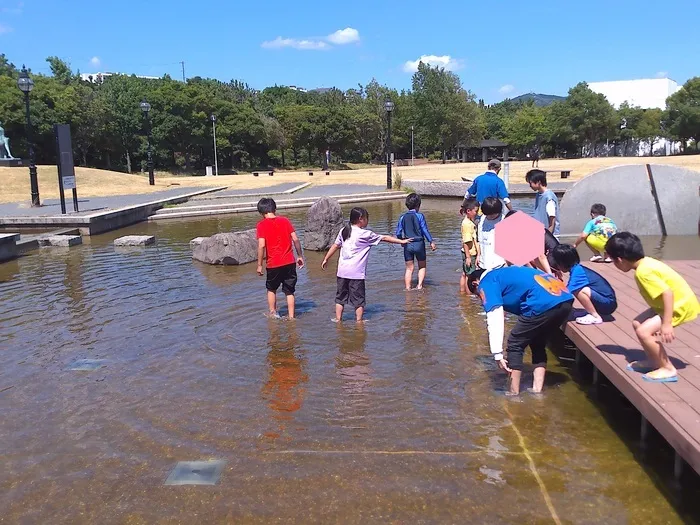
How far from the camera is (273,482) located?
404cm

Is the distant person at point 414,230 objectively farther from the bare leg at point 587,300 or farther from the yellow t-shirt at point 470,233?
the bare leg at point 587,300

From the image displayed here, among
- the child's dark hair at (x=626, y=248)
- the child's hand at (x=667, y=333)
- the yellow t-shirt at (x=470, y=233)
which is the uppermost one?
the child's dark hair at (x=626, y=248)

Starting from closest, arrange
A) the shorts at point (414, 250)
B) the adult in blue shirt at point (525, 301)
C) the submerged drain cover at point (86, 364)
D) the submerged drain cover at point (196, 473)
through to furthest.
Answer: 1. the submerged drain cover at point (196, 473)
2. the adult in blue shirt at point (525, 301)
3. the submerged drain cover at point (86, 364)
4. the shorts at point (414, 250)

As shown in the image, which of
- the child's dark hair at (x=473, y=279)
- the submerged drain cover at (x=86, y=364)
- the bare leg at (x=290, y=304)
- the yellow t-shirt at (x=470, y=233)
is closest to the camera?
the submerged drain cover at (x=86, y=364)

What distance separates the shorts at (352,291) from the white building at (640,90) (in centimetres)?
9945

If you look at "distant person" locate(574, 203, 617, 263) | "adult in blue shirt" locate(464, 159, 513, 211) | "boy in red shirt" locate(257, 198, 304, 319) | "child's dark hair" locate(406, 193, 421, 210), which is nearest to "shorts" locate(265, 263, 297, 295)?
"boy in red shirt" locate(257, 198, 304, 319)

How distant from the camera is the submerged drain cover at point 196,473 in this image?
13.3ft

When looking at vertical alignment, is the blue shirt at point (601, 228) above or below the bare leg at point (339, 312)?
above

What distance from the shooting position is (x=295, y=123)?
6406cm

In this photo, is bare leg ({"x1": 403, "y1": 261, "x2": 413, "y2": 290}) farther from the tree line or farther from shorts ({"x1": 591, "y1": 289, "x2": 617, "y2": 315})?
the tree line

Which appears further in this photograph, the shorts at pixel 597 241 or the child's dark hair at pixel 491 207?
the shorts at pixel 597 241

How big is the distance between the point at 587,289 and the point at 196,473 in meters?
3.82

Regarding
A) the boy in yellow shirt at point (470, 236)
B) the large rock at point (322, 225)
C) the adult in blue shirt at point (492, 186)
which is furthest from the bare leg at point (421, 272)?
the large rock at point (322, 225)

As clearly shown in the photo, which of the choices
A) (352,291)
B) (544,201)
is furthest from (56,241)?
(544,201)
